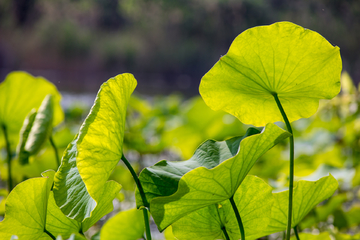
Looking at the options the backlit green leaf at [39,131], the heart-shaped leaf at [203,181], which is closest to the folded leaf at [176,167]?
the heart-shaped leaf at [203,181]

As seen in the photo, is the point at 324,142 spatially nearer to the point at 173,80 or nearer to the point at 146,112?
the point at 146,112

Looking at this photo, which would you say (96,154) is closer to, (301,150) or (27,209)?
(27,209)

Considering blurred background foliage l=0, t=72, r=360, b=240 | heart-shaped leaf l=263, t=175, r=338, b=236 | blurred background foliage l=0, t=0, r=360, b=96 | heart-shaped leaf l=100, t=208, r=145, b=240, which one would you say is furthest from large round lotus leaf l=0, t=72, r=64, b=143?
blurred background foliage l=0, t=0, r=360, b=96

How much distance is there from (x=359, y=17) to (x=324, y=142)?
6.61 ft

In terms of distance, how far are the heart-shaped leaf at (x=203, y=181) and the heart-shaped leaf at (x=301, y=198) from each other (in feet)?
0.27

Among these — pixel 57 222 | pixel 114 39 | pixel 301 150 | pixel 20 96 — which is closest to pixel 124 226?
pixel 57 222

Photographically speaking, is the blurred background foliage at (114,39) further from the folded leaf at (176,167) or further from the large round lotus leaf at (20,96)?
the folded leaf at (176,167)

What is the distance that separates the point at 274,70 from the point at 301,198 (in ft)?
0.39

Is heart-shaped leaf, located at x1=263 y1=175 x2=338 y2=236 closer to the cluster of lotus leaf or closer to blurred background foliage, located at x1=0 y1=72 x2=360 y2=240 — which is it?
the cluster of lotus leaf

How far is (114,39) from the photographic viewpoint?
8.96m

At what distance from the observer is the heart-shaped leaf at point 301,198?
0.92 ft

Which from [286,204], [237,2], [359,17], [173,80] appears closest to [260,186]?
[286,204]

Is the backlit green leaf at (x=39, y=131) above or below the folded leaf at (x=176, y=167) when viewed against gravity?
below

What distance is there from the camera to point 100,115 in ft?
0.74
